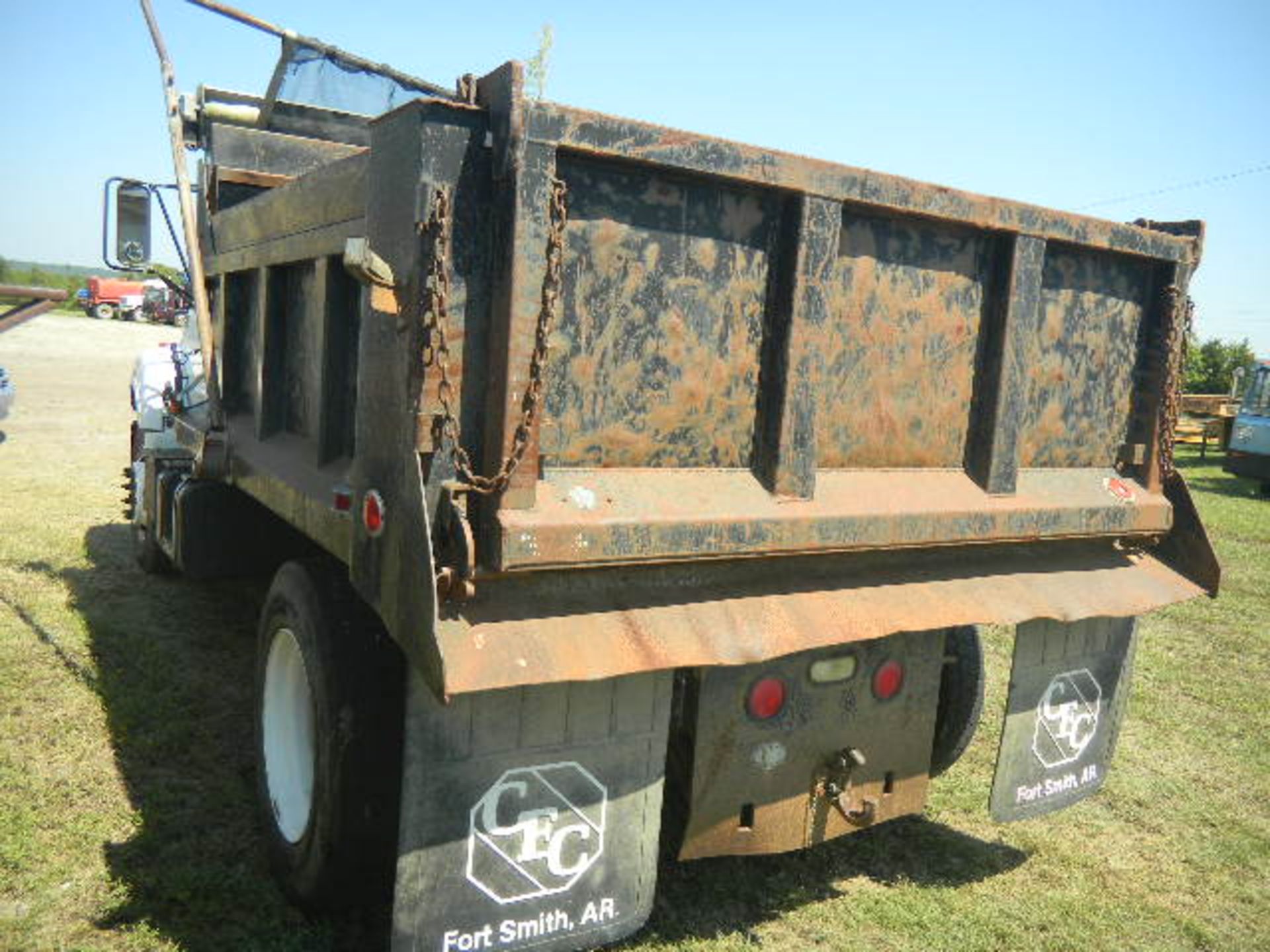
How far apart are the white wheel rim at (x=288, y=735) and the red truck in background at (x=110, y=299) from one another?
46372 millimetres

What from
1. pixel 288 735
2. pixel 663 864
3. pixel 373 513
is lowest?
pixel 663 864

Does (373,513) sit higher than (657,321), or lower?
lower

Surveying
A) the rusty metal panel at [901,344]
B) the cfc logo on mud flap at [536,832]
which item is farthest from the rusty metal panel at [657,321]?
the cfc logo on mud flap at [536,832]

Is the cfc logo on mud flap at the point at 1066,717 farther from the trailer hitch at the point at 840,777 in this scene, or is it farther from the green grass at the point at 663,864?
the trailer hitch at the point at 840,777

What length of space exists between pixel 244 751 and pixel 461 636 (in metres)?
2.36

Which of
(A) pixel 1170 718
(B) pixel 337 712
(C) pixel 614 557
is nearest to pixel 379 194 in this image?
(C) pixel 614 557

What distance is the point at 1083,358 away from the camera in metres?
3.32

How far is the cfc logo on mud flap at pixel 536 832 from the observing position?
2.46 meters

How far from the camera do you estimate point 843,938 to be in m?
3.16

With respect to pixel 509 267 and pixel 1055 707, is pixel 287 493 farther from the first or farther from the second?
pixel 1055 707

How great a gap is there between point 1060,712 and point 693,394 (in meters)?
1.94

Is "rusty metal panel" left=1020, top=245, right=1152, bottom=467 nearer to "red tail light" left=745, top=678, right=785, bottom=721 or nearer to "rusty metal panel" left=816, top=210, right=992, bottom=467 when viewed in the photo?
"rusty metal panel" left=816, top=210, right=992, bottom=467

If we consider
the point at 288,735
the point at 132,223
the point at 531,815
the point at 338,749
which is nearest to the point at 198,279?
the point at 132,223

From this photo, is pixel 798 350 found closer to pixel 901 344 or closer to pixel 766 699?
pixel 901 344
